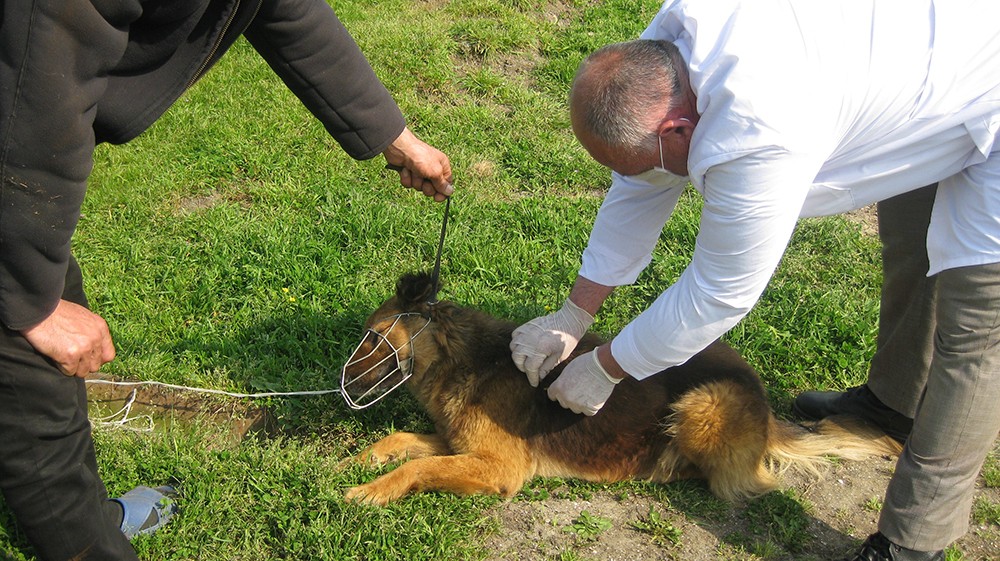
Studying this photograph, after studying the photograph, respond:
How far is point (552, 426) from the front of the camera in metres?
4.62

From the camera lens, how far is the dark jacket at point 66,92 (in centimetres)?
236

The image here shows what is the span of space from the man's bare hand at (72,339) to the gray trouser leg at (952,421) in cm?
336

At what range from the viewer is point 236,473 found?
13.5 feet

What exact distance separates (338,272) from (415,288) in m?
1.21

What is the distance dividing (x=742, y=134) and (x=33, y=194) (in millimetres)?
2328

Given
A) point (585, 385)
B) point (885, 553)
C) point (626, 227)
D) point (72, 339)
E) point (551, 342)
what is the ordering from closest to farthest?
1. point (72, 339)
2. point (885, 553)
3. point (585, 385)
4. point (626, 227)
5. point (551, 342)

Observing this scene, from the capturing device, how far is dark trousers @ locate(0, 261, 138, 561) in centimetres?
285

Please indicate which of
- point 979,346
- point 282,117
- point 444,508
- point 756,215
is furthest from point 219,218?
point 979,346

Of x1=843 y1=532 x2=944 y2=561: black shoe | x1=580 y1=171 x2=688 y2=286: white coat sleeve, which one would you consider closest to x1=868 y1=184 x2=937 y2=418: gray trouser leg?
x1=843 y1=532 x2=944 y2=561: black shoe

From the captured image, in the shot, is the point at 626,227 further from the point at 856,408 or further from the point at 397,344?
the point at 856,408

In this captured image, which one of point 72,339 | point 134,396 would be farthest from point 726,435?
point 134,396

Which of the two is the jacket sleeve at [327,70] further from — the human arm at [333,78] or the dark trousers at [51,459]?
the dark trousers at [51,459]

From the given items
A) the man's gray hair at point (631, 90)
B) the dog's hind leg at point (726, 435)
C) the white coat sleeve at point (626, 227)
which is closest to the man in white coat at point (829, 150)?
the man's gray hair at point (631, 90)

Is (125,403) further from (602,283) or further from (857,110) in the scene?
(857,110)
